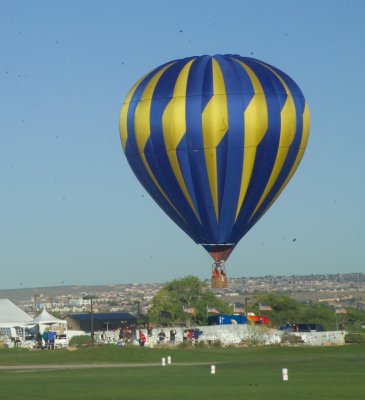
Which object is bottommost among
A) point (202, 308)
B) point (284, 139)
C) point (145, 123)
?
point (202, 308)

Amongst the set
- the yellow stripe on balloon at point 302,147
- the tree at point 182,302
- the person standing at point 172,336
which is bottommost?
the person standing at point 172,336

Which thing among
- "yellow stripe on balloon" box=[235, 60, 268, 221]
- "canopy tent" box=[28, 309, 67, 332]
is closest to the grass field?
"yellow stripe on balloon" box=[235, 60, 268, 221]

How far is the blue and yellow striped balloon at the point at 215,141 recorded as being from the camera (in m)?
63.7

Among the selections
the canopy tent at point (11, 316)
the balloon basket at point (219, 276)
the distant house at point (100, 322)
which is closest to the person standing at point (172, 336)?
the balloon basket at point (219, 276)

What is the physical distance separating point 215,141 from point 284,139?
409 cm

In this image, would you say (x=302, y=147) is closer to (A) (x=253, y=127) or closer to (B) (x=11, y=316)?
(A) (x=253, y=127)

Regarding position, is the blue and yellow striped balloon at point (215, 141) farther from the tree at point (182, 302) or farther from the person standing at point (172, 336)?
the tree at point (182, 302)

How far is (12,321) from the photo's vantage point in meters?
134

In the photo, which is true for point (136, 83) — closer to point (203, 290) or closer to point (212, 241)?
point (212, 241)

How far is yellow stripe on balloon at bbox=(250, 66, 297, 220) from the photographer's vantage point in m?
64.9

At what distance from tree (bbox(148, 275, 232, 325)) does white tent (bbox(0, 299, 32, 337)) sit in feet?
63.3

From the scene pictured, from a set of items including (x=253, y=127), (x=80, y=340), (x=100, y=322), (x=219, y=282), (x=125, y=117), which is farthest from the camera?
(x=100, y=322)

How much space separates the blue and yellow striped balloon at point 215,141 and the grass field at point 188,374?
8.23 metres

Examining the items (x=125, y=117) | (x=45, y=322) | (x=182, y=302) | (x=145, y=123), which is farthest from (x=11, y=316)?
(x=145, y=123)
